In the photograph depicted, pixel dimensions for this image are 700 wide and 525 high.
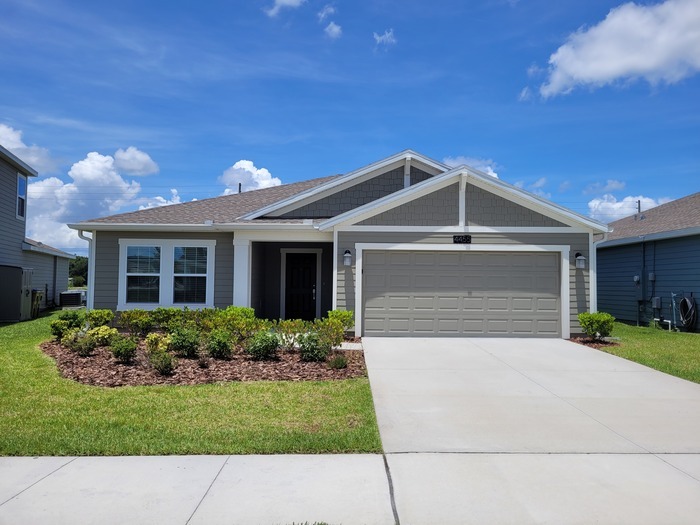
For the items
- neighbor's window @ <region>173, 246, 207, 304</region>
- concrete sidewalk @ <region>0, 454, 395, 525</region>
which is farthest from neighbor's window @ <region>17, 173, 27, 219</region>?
concrete sidewalk @ <region>0, 454, 395, 525</region>

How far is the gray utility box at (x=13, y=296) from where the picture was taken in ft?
55.9

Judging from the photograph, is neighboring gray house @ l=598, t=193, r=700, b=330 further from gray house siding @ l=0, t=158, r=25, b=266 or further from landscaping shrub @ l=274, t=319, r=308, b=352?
gray house siding @ l=0, t=158, r=25, b=266

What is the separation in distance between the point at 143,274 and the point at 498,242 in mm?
9339

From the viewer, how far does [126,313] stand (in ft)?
40.3

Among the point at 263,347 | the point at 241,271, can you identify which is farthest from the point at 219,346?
the point at 241,271

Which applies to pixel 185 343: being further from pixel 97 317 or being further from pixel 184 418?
pixel 97 317

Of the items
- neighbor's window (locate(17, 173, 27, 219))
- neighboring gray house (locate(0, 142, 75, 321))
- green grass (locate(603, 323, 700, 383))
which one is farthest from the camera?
neighbor's window (locate(17, 173, 27, 219))

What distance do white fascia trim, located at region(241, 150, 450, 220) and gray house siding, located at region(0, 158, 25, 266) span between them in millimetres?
11181

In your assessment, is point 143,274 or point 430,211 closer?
point 430,211

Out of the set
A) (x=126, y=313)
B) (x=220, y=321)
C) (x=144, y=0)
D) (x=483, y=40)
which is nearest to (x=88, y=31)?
(x=144, y=0)

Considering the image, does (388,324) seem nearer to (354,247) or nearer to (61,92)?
(354,247)

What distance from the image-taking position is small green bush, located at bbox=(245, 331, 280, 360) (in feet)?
30.3

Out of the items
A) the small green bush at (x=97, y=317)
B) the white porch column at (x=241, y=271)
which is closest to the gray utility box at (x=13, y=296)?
the small green bush at (x=97, y=317)

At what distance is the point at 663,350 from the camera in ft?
36.8
